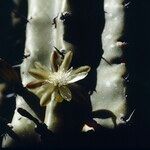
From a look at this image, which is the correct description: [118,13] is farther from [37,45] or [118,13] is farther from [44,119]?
[44,119]

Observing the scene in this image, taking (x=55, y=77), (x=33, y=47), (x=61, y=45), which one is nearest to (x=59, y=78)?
(x=55, y=77)

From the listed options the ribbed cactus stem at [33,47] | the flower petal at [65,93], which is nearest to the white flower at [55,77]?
the flower petal at [65,93]

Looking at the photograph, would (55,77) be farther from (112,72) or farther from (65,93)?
(112,72)

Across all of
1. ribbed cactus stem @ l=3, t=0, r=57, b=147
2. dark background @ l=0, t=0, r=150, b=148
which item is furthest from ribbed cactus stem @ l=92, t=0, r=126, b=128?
ribbed cactus stem @ l=3, t=0, r=57, b=147

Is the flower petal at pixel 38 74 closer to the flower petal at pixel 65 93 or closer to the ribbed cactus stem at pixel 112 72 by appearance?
the flower petal at pixel 65 93

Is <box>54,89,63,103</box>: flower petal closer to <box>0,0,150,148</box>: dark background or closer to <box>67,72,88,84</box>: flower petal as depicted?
<box>67,72,88,84</box>: flower petal
